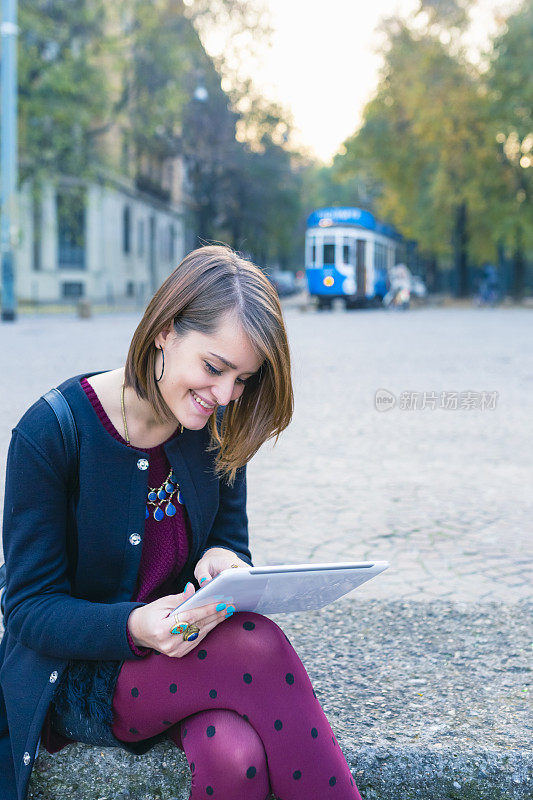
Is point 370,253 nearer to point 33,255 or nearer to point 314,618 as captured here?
point 33,255

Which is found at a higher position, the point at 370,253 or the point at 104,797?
the point at 370,253

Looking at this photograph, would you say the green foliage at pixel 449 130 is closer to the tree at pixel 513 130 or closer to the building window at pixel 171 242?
the tree at pixel 513 130

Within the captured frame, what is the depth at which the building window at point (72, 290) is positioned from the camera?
34812 millimetres

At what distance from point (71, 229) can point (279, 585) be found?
33.1 metres

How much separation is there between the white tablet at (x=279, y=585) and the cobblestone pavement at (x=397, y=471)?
55.8 inches

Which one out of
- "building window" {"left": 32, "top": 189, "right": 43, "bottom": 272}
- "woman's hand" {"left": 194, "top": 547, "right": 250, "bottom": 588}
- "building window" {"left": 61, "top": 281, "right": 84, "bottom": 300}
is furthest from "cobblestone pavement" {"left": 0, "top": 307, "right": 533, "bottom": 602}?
"building window" {"left": 61, "top": 281, "right": 84, "bottom": 300}

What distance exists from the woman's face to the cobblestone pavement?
1595mm

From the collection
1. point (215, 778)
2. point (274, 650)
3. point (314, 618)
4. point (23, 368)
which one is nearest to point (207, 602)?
point (274, 650)

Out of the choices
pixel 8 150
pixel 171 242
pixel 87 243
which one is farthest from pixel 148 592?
pixel 171 242

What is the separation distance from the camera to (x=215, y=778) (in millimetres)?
1891

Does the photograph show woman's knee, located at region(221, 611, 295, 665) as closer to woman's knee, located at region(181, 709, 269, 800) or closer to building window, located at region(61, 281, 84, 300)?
woman's knee, located at region(181, 709, 269, 800)

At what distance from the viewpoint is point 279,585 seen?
1.92m

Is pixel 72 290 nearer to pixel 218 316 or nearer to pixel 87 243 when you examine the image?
pixel 87 243

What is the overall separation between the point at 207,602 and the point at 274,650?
0.22 metres
